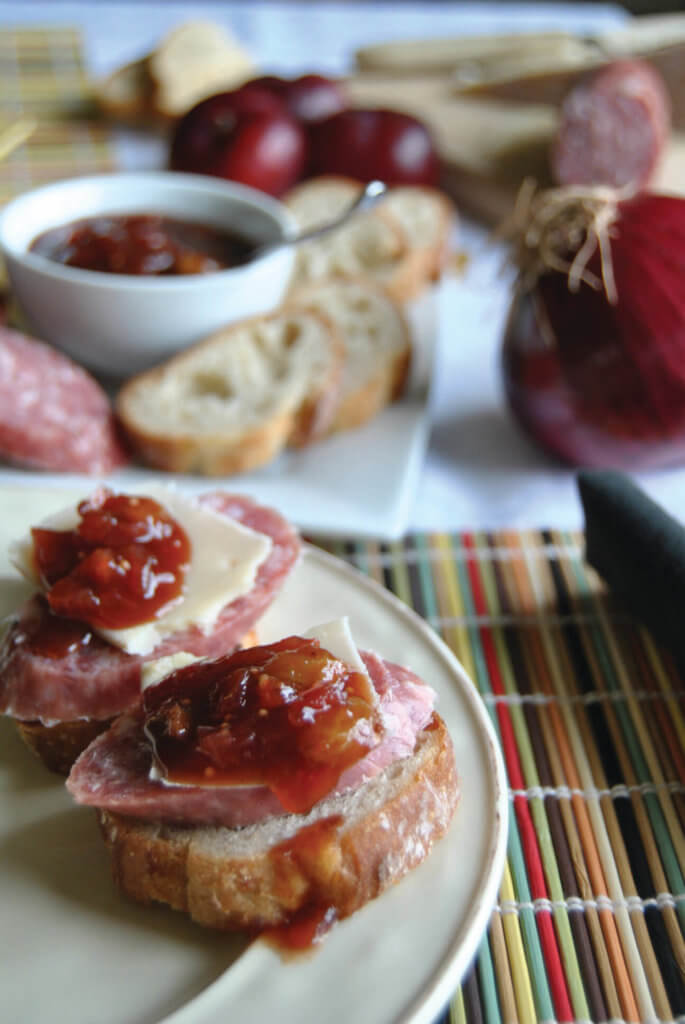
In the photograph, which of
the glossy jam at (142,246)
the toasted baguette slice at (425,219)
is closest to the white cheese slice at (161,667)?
the glossy jam at (142,246)

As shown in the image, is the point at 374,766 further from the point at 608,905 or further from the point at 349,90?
the point at 349,90

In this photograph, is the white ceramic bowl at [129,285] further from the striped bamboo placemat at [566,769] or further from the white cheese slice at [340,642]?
the white cheese slice at [340,642]

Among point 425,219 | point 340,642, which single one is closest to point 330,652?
point 340,642

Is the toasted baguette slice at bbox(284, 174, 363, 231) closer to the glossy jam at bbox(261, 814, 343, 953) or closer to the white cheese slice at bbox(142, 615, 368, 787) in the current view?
the white cheese slice at bbox(142, 615, 368, 787)

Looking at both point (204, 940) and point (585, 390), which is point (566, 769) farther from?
point (585, 390)

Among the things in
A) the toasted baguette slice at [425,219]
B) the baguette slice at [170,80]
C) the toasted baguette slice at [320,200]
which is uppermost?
the baguette slice at [170,80]
